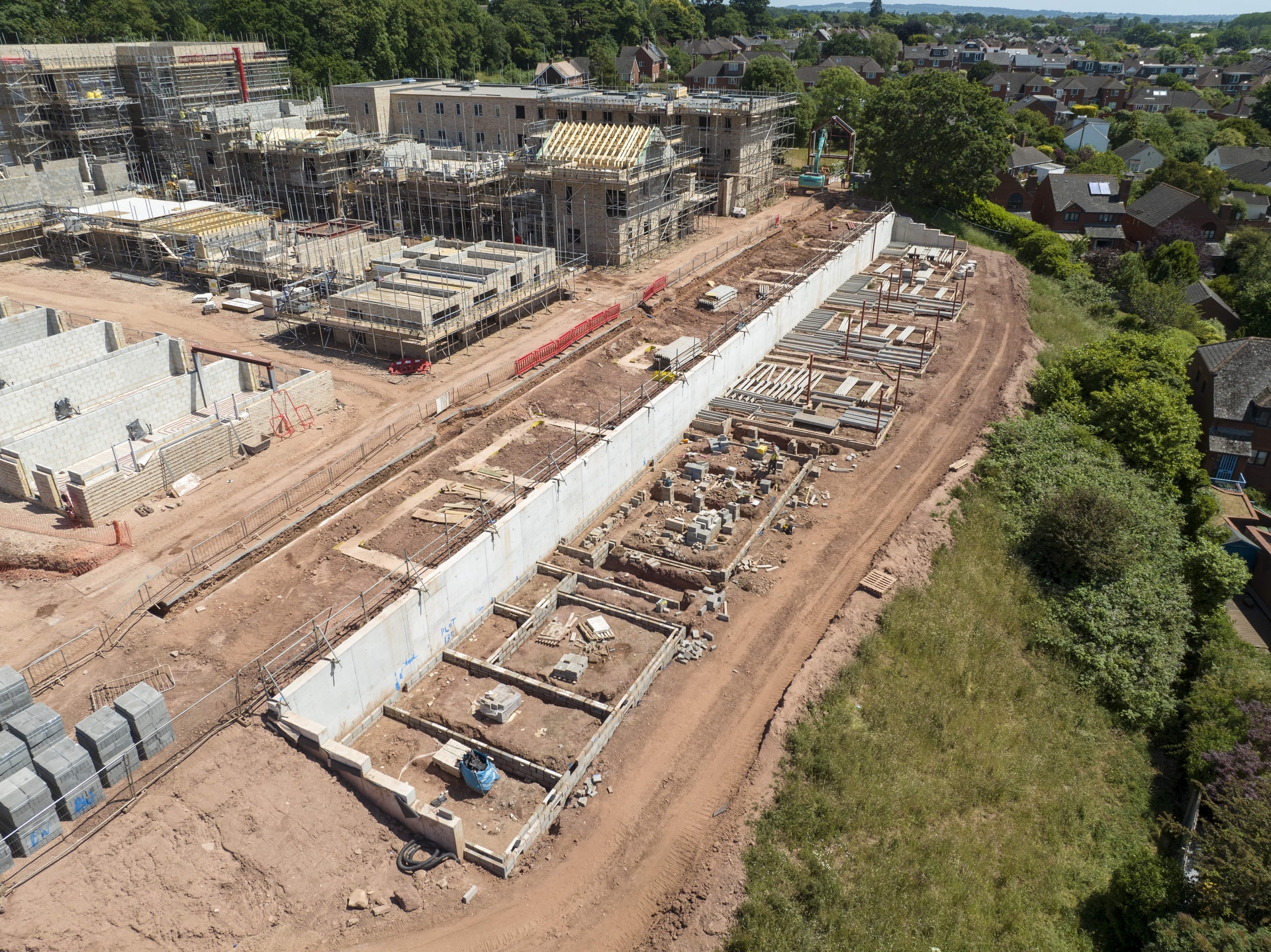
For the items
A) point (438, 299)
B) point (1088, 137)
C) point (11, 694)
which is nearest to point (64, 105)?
point (438, 299)

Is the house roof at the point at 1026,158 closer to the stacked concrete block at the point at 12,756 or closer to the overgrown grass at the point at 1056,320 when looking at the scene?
the overgrown grass at the point at 1056,320

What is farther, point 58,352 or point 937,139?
point 937,139

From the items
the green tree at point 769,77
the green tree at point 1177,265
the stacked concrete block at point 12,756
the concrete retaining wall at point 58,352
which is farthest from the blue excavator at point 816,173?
the stacked concrete block at point 12,756

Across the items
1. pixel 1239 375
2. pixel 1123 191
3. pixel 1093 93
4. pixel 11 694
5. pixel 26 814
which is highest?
pixel 1093 93

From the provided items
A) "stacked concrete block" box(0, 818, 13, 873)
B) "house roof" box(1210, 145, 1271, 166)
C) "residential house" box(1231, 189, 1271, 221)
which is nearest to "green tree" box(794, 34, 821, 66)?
"house roof" box(1210, 145, 1271, 166)

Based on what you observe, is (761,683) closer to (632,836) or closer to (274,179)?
(632,836)

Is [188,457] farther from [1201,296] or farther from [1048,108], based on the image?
[1048,108]

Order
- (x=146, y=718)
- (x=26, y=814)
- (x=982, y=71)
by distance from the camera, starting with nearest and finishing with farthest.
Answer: (x=26, y=814)
(x=146, y=718)
(x=982, y=71)

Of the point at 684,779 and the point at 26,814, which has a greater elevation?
the point at 26,814

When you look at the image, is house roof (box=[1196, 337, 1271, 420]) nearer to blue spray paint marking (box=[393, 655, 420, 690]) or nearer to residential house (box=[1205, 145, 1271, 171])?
blue spray paint marking (box=[393, 655, 420, 690])

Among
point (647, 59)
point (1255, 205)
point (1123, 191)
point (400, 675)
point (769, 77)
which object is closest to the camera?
point (400, 675)
